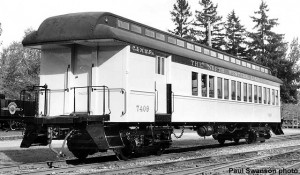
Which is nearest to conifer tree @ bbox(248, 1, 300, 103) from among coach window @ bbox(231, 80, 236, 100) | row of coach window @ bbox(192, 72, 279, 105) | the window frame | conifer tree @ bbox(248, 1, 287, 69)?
conifer tree @ bbox(248, 1, 287, 69)

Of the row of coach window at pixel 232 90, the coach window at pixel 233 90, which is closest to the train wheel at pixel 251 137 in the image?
the row of coach window at pixel 232 90

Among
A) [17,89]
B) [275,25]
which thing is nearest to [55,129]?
[17,89]

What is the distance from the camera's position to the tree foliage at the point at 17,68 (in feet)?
160

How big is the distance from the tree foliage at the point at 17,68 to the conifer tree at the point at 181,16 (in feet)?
64.1

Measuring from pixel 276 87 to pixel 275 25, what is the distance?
106ft

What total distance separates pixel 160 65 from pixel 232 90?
6.18m

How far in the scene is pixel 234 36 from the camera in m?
58.6

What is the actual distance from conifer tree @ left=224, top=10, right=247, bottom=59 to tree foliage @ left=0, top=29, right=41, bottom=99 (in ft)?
89.9

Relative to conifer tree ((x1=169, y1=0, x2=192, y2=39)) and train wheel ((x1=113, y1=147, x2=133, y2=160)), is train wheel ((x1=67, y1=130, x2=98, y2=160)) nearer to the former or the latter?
train wheel ((x1=113, y1=147, x2=133, y2=160))

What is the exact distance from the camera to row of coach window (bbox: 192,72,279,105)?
15.6 meters

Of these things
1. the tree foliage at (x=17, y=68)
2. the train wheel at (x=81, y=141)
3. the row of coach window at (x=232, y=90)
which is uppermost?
the tree foliage at (x=17, y=68)

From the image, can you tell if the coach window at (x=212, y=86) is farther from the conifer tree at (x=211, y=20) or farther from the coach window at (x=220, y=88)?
the conifer tree at (x=211, y=20)

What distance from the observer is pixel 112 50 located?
1137 centimetres

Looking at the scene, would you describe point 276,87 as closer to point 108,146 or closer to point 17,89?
point 108,146
